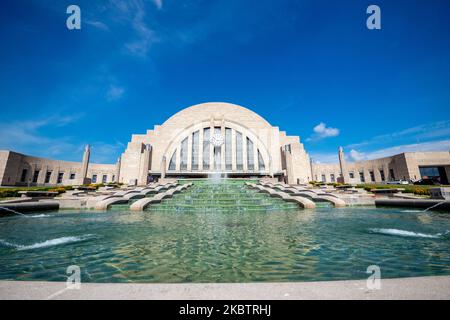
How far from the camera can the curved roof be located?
41.2 meters

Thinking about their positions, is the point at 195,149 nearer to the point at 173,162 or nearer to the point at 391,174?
the point at 173,162

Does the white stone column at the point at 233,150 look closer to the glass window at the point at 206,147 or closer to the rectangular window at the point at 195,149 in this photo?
the glass window at the point at 206,147

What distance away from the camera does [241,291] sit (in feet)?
6.50

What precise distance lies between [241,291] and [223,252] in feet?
7.33

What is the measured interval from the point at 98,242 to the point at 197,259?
2.70 meters

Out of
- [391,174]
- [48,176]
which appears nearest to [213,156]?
[48,176]

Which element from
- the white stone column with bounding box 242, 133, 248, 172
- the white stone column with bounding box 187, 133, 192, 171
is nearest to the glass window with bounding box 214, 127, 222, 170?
the white stone column with bounding box 242, 133, 248, 172

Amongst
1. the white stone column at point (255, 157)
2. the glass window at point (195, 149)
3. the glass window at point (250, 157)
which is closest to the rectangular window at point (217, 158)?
the glass window at point (195, 149)

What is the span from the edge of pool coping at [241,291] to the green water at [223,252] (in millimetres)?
902
